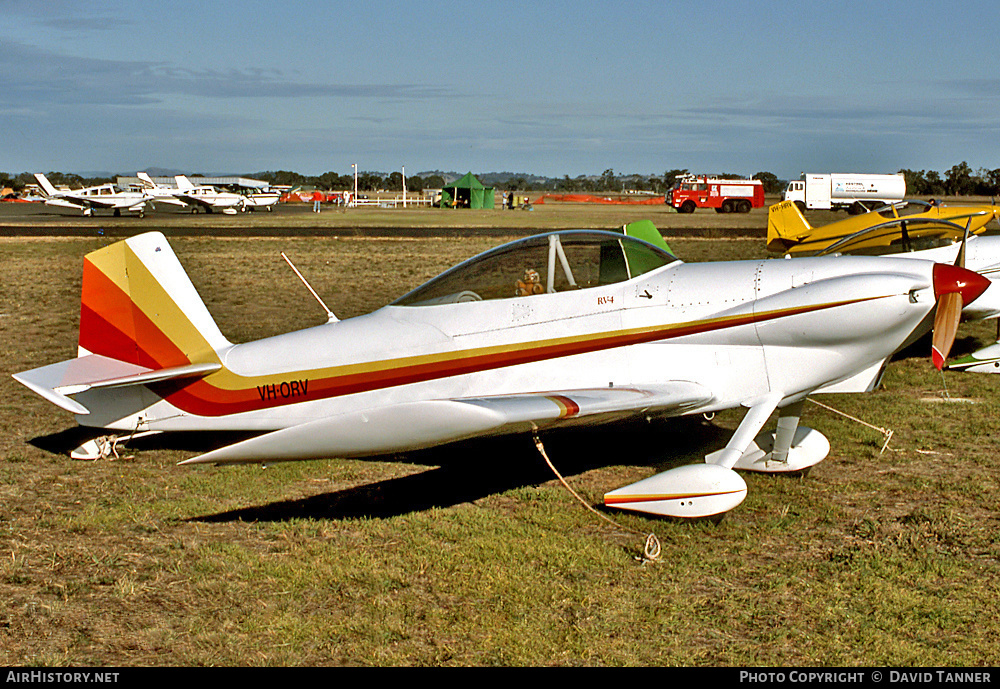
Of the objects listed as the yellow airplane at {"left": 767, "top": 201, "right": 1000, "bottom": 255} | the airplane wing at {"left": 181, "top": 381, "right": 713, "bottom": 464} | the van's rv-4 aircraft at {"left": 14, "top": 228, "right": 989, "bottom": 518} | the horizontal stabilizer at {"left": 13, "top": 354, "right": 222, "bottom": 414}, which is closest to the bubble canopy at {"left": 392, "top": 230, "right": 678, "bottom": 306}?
the van's rv-4 aircraft at {"left": 14, "top": 228, "right": 989, "bottom": 518}

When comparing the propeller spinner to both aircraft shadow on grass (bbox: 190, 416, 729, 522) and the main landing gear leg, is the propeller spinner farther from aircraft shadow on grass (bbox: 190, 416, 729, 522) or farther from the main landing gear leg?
aircraft shadow on grass (bbox: 190, 416, 729, 522)

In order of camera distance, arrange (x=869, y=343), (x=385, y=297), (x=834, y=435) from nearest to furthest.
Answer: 1. (x=869, y=343)
2. (x=834, y=435)
3. (x=385, y=297)

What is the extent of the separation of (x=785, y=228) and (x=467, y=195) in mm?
58564

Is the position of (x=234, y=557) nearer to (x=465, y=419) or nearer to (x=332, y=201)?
(x=465, y=419)

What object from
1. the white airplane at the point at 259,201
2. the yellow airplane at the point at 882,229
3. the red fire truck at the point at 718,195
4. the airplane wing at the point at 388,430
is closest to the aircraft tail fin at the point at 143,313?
the airplane wing at the point at 388,430

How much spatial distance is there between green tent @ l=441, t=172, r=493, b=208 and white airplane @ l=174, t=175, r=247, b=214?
69.4 feet

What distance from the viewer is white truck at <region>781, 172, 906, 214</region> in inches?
2261

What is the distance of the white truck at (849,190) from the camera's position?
57.4m

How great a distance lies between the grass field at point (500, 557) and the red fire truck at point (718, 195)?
5301cm

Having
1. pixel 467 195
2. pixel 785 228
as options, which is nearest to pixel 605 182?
pixel 467 195

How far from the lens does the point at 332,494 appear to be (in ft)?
21.9

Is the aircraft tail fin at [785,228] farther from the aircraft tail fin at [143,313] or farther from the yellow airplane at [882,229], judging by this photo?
the aircraft tail fin at [143,313]
